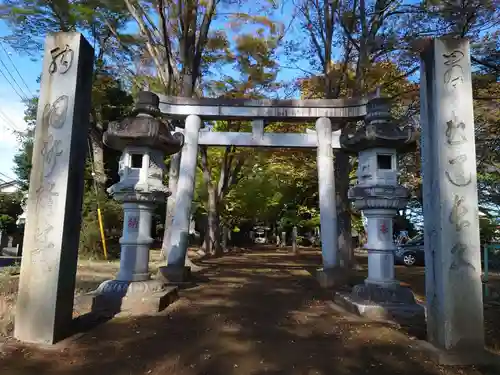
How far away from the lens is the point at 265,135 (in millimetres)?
11219

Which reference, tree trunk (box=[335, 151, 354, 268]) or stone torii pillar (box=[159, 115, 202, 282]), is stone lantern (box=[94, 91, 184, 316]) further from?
tree trunk (box=[335, 151, 354, 268])

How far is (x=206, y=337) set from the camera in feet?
17.1

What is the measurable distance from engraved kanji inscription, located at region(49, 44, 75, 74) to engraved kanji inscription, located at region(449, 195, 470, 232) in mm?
5155

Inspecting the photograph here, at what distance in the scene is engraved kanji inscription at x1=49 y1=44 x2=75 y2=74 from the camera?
5293mm

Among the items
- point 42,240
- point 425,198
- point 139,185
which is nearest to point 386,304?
point 425,198

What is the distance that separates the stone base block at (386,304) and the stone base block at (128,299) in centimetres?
331

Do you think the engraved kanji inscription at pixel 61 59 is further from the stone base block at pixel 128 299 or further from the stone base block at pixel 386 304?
the stone base block at pixel 386 304

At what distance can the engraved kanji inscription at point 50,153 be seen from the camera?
5117 mm

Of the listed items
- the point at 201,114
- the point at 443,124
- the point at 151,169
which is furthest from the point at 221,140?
the point at 443,124

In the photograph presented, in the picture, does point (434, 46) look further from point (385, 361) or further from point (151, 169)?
point (151, 169)

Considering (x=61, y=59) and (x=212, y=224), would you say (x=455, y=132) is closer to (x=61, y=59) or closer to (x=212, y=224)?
(x=61, y=59)

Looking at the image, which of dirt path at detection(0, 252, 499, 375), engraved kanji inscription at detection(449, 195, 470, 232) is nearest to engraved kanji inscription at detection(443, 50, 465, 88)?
engraved kanji inscription at detection(449, 195, 470, 232)

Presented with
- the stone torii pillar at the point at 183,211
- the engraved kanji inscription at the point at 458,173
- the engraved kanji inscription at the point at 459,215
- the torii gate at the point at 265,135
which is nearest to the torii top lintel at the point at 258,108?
the torii gate at the point at 265,135

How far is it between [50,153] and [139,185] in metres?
2.24
